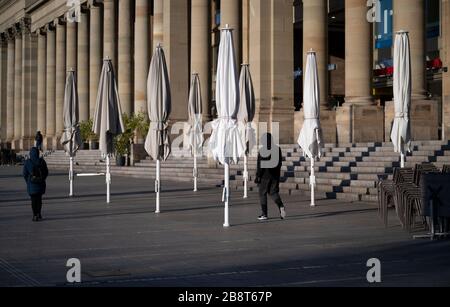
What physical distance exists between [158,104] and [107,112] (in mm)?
3031

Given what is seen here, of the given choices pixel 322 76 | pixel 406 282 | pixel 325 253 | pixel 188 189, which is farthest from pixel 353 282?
pixel 322 76

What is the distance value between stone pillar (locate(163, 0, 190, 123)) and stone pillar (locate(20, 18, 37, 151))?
3798 cm

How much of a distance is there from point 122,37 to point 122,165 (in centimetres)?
1164

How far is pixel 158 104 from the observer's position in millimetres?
20453

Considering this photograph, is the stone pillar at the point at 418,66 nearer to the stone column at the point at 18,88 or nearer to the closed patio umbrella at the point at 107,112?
the closed patio umbrella at the point at 107,112

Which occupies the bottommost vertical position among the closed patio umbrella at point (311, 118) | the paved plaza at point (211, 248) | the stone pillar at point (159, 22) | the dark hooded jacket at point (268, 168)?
the paved plaza at point (211, 248)

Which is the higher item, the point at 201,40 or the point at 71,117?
the point at 201,40

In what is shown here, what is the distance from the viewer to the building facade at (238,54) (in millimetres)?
30422

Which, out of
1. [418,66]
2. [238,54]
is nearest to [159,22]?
[238,54]

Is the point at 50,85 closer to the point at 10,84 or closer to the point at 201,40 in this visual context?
the point at 10,84

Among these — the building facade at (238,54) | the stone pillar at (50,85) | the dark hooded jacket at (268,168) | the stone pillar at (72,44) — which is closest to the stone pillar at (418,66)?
the building facade at (238,54)

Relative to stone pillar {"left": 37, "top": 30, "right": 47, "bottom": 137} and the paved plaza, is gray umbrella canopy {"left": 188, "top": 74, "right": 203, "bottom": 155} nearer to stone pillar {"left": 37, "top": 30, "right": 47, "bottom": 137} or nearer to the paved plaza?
the paved plaza

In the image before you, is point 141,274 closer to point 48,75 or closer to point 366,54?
point 366,54

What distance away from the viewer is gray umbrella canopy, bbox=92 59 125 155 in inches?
903
